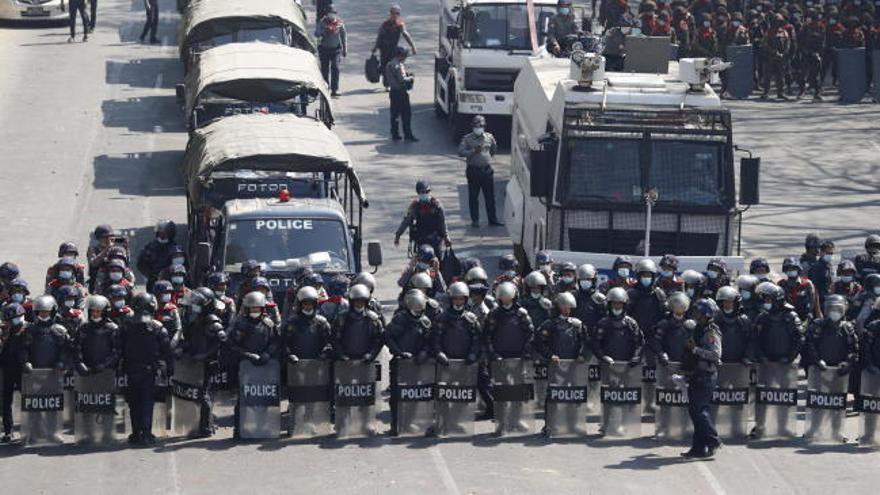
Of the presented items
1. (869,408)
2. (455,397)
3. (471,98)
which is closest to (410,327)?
(455,397)

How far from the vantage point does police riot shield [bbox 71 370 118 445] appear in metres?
20.9

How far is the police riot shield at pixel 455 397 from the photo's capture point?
2128cm

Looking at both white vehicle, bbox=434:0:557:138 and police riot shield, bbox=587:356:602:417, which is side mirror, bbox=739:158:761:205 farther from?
white vehicle, bbox=434:0:557:138

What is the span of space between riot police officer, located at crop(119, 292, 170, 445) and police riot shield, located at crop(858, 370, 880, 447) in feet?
22.3

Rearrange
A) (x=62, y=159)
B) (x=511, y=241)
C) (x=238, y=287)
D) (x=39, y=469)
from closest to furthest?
(x=39, y=469) < (x=238, y=287) < (x=511, y=241) < (x=62, y=159)

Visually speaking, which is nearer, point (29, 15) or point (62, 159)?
point (62, 159)

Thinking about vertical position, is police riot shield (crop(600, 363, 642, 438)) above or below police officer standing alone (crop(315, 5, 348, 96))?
below

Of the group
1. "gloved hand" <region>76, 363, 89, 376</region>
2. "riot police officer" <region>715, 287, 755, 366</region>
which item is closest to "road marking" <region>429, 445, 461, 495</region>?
"riot police officer" <region>715, 287, 755, 366</region>

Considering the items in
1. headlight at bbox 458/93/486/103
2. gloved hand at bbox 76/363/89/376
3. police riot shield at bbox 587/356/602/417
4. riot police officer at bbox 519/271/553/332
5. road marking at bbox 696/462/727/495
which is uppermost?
riot police officer at bbox 519/271/553/332

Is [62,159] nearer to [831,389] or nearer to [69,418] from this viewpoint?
[69,418]

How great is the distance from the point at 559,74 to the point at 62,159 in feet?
34.6

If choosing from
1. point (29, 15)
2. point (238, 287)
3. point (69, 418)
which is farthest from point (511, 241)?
point (29, 15)

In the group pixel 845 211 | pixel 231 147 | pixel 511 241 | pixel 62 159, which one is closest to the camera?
pixel 231 147

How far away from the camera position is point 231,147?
2642cm
